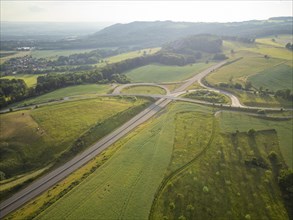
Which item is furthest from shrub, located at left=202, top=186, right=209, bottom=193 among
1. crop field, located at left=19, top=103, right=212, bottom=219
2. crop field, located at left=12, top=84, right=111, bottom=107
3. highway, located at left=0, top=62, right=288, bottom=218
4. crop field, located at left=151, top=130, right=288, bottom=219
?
crop field, located at left=12, top=84, right=111, bottom=107

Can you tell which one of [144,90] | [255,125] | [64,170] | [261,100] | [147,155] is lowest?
[64,170]

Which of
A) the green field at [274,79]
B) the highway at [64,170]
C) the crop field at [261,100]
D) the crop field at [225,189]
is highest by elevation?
the green field at [274,79]

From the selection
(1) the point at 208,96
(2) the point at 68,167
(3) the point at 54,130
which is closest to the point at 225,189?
(2) the point at 68,167

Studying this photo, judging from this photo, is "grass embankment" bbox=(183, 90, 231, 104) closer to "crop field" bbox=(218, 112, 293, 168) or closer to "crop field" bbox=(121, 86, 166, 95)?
"crop field" bbox=(218, 112, 293, 168)

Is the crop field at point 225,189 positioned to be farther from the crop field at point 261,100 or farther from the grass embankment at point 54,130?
the crop field at point 261,100

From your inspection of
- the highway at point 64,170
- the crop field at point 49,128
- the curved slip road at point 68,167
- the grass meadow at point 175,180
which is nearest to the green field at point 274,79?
the grass meadow at point 175,180

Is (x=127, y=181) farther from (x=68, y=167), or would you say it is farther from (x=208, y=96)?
(x=208, y=96)

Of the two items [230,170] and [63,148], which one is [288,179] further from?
[63,148]
